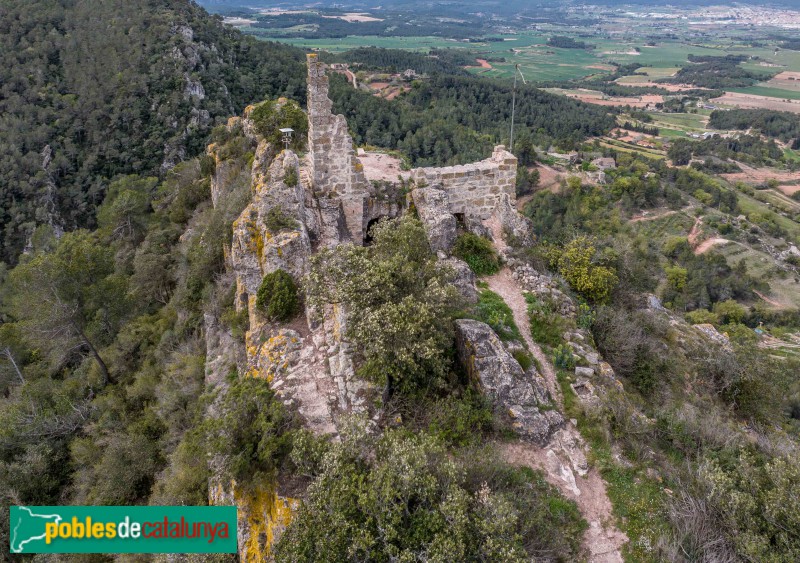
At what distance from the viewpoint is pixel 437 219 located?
16922mm

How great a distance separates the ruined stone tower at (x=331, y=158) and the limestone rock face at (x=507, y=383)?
8.06 m

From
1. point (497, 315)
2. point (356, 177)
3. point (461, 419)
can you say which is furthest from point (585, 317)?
point (356, 177)

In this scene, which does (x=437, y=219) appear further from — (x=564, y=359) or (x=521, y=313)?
(x=564, y=359)

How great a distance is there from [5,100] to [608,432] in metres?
69.8

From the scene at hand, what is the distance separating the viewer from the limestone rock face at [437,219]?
1675cm

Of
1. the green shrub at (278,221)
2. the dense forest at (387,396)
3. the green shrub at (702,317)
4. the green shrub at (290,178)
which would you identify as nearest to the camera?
the dense forest at (387,396)

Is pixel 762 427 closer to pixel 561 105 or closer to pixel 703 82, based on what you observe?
pixel 561 105

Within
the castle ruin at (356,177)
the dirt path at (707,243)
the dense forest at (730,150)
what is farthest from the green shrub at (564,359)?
the dense forest at (730,150)

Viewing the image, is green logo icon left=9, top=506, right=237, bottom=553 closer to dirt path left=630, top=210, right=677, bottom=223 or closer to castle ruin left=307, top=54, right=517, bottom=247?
castle ruin left=307, top=54, right=517, bottom=247

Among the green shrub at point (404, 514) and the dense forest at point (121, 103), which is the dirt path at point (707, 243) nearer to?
the dense forest at point (121, 103)

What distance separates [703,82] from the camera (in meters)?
142

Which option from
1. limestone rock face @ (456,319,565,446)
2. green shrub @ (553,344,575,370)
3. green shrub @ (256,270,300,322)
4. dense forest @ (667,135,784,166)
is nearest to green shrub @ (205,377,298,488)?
green shrub @ (256,270,300,322)

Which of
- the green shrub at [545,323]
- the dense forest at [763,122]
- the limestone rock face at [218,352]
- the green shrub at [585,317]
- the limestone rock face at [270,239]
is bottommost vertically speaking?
the dense forest at [763,122]

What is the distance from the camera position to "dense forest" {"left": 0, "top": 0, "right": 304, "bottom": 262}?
46.1 m
